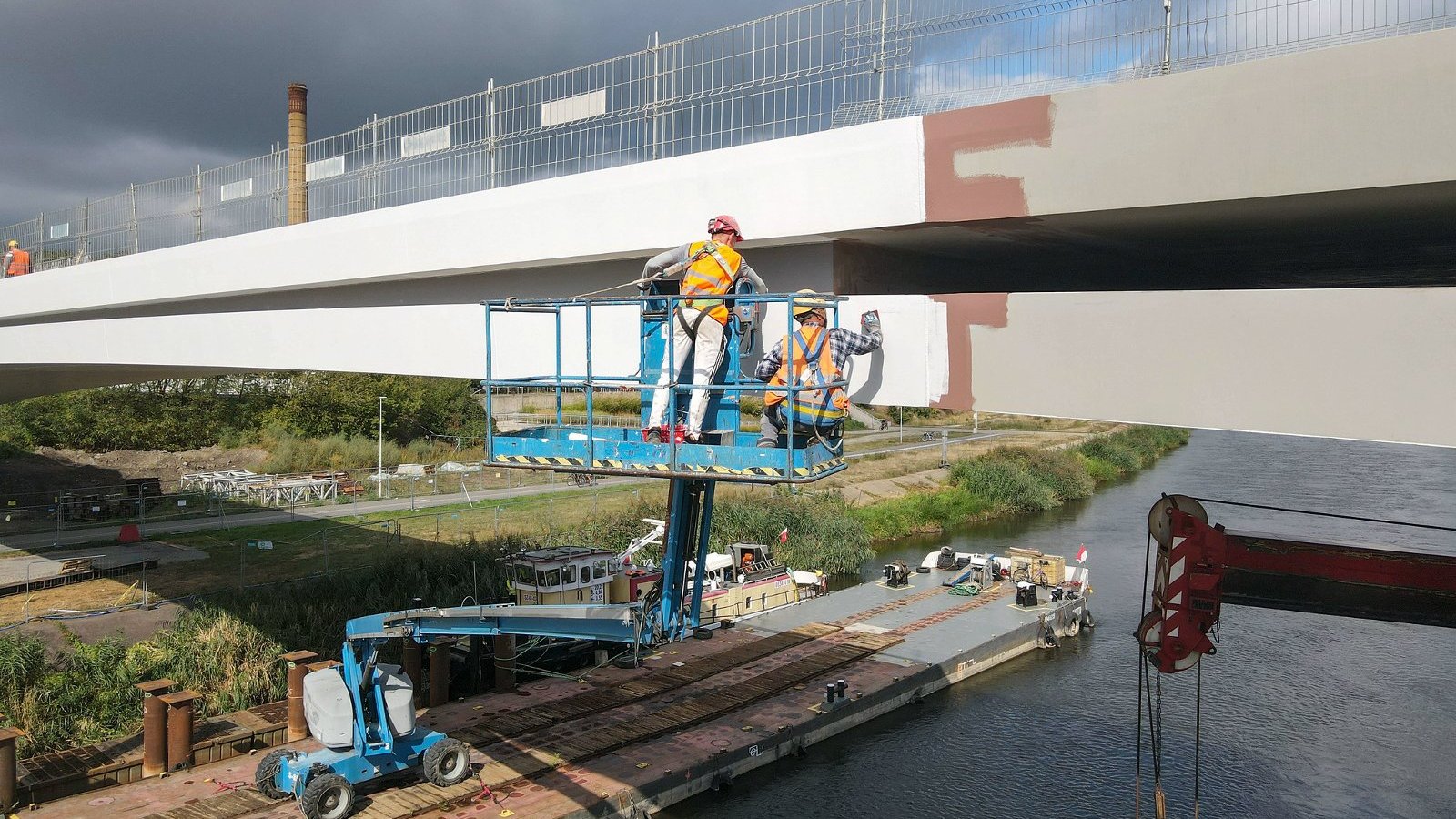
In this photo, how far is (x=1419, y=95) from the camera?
4.80m

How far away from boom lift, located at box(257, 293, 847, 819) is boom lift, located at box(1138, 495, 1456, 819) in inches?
98.6

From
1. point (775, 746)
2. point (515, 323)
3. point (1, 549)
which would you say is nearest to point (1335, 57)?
point (515, 323)

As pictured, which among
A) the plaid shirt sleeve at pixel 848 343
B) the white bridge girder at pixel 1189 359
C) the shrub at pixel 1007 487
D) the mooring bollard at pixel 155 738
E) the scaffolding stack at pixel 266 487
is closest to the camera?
the white bridge girder at pixel 1189 359

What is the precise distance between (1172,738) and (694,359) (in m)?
14.1

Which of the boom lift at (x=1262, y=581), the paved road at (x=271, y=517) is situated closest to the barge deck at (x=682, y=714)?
the boom lift at (x=1262, y=581)

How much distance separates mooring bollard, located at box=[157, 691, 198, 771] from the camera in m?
15.0

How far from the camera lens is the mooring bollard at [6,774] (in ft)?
43.8

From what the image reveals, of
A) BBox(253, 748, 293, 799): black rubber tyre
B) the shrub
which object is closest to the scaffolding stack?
BBox(253, 748, 293, 799): black rubber tyre

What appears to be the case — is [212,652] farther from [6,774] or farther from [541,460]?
[541,460]

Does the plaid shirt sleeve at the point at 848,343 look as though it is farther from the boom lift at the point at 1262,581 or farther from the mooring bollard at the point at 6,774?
the mooring bollard at the point at 6,774

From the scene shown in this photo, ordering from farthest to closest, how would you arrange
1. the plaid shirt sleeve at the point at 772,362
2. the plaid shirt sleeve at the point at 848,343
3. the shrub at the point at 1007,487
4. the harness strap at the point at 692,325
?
the shrub at the point at 1007,487 < the harness strap at the point at 692,325 < the plaid shirt sleeve at the point at 772,362 < the plaid shirt sleeve at the point at 848,343

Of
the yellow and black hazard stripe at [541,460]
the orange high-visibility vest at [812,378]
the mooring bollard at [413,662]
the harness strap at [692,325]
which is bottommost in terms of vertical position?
the mooring bollard at [413,662]

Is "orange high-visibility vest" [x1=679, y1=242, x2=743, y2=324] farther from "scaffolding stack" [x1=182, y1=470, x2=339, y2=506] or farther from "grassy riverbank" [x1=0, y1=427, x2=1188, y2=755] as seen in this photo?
"scaffolding stack" [x1=182, y1=470, x2=339, y2=506]

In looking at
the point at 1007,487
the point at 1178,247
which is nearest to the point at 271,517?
the point at 1007,487
